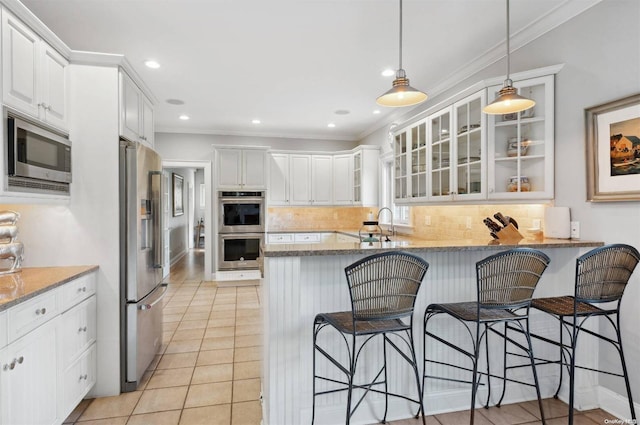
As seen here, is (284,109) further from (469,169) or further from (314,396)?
(314,396)

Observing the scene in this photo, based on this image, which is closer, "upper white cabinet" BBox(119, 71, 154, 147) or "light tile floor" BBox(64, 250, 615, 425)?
"light tile floor" BBox(64, 250, 615, 425)

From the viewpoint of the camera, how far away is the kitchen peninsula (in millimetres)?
1959

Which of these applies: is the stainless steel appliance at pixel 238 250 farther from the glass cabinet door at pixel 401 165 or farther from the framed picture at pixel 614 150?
the framed picture at pixel 614 150

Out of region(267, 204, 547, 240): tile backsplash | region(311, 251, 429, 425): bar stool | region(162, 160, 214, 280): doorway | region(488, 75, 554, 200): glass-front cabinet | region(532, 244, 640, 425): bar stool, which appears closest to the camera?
region(311, 251, 429, 425): bar stool

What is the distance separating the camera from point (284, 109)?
16.4 feet

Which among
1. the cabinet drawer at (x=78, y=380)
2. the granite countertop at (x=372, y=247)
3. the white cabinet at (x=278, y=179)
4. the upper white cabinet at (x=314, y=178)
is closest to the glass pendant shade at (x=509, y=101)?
the granite countertop at (x=372, y=247)

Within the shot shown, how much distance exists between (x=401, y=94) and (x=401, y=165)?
7.02 ft

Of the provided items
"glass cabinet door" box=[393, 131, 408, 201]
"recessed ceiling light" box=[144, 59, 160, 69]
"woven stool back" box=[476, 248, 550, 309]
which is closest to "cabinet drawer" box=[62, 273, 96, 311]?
"recessed ceiling light" box=[144, 59, 160, 69]

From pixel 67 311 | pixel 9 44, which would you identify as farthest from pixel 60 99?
pixel 67 311

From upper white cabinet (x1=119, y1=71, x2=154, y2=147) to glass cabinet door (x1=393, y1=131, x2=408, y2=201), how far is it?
9.13 ft

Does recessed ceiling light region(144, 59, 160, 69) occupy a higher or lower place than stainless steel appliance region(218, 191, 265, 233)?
higher

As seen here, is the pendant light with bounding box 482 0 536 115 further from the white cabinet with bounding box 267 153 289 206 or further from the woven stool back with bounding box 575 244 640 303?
the white cabinet with bounding box 267 153 289 206

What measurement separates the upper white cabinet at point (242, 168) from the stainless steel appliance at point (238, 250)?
33.7 inches

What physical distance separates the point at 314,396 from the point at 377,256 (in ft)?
3.11
